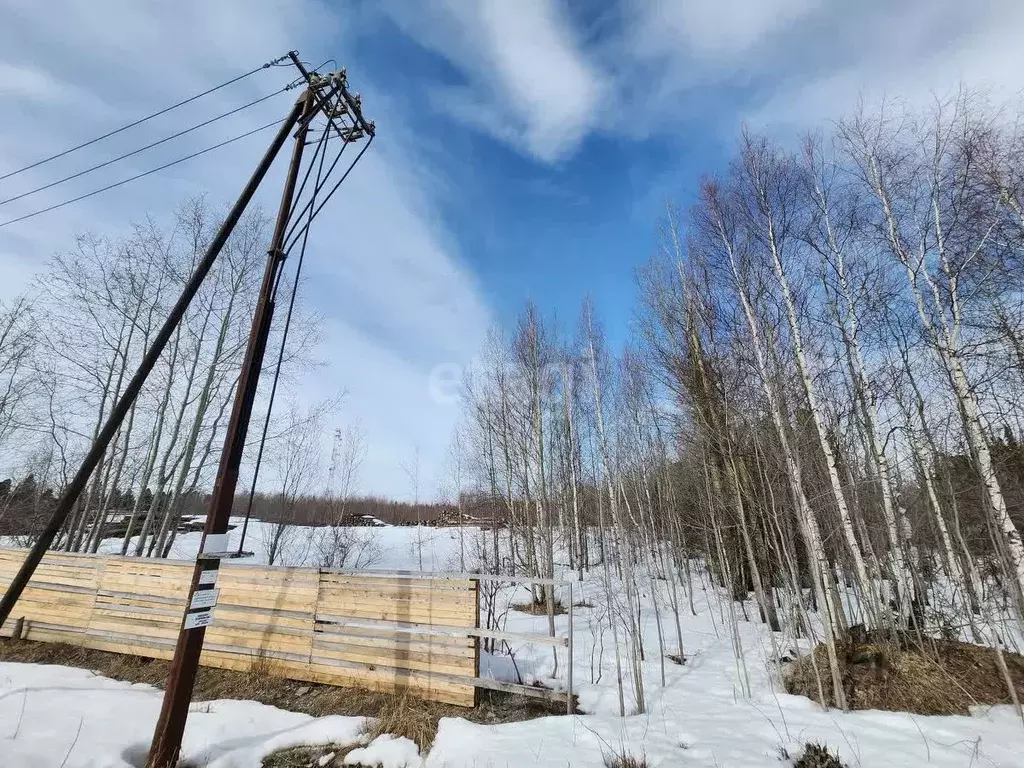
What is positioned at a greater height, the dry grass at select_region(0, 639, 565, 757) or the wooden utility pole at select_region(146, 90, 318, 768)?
the wooden utility pole at select_region(146, 90, 318, 768)

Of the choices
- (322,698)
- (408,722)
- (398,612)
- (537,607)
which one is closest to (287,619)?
(322,698)

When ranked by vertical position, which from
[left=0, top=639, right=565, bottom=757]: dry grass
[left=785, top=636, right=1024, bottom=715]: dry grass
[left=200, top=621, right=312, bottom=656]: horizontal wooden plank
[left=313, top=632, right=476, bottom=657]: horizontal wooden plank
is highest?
[left=313, top=632, right=476, bottom=657]: horizontal wooden plank

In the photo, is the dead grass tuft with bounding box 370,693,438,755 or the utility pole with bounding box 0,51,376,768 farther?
the dead grass tuft with bounding box 370,693,438,755

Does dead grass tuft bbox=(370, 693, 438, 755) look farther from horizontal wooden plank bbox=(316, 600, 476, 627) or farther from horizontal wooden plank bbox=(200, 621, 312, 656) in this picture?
horizontal wooden plank bbox=(200, 621, 312, 656)

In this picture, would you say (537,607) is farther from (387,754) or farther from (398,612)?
(387,754)

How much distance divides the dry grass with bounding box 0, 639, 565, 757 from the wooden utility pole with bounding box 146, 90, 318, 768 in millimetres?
1182

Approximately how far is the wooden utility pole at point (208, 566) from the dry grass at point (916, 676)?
264 inches

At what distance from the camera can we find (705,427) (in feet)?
33.8

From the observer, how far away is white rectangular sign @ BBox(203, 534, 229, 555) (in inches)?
148

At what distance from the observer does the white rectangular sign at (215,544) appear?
3.76m

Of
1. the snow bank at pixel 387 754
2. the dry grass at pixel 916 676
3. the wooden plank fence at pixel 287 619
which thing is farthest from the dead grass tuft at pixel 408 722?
the dry grass at pixel 916 676

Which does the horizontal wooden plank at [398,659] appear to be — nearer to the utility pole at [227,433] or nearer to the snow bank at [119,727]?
the snow bank at [119,727]

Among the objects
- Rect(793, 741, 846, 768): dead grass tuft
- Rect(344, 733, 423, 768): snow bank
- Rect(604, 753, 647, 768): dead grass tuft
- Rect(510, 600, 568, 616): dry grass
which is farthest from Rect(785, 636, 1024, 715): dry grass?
Rect(510, 600, 568, 616): dry grass

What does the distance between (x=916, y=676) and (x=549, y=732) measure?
4.63 metres
